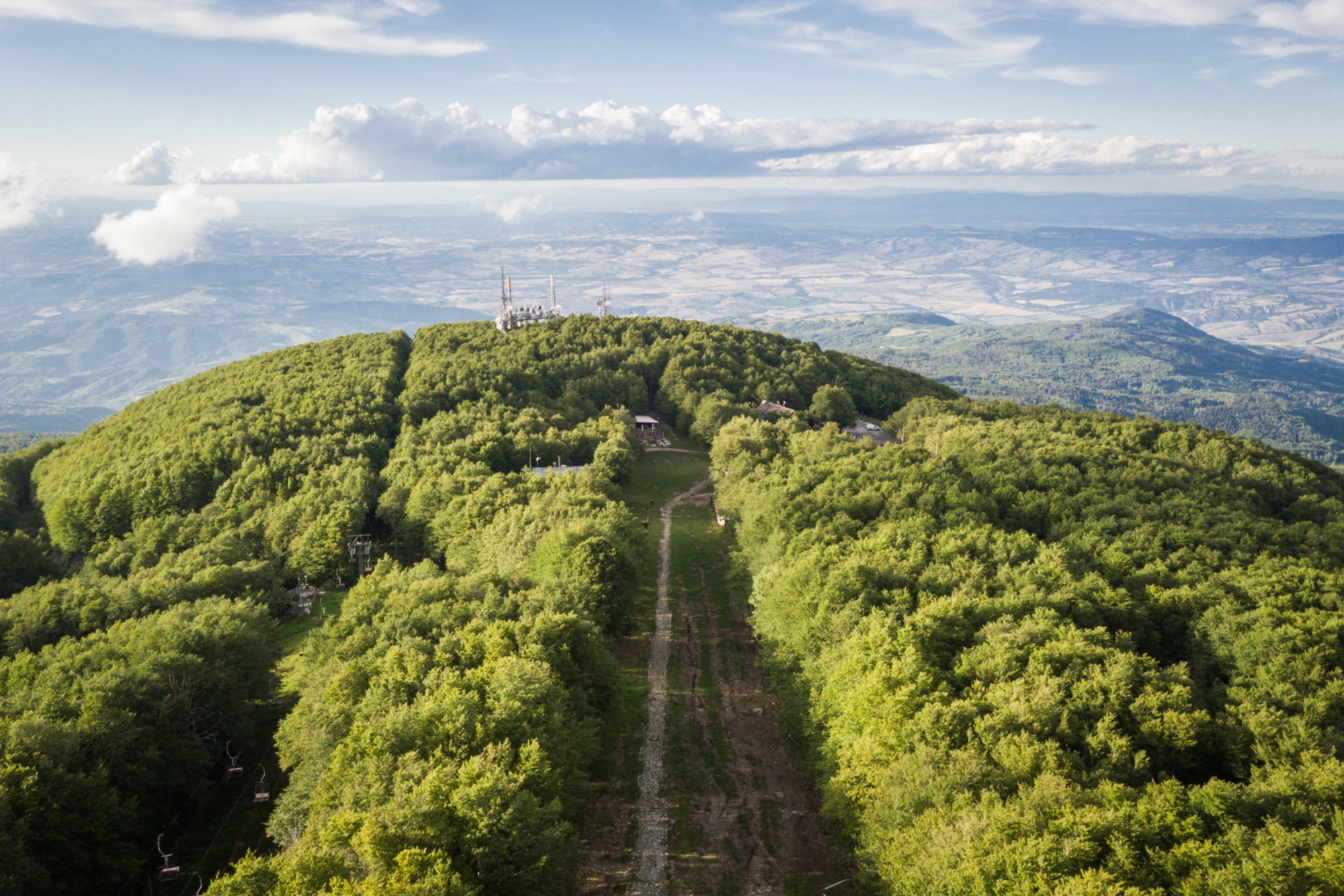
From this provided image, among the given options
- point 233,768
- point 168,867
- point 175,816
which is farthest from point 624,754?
point 175,816

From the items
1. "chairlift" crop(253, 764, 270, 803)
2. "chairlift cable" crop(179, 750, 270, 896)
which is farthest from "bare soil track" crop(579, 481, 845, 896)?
"chairlift cable" crop(179, 750, 270, 896)

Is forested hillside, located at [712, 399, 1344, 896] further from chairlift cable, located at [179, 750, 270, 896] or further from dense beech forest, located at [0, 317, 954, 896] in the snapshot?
chairlift cable, located at [179, 750, 270, 896]

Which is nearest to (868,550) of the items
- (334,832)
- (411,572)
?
(411,572)

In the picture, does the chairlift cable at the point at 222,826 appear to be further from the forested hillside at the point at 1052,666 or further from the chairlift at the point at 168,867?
the forested hillside at the point at 1052,666

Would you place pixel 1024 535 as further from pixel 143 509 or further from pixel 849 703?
pixel 143 509

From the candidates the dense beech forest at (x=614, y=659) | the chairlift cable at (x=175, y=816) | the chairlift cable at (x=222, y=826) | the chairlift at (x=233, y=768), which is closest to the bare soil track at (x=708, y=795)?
the dense beech forest at (x=614, y=659)
